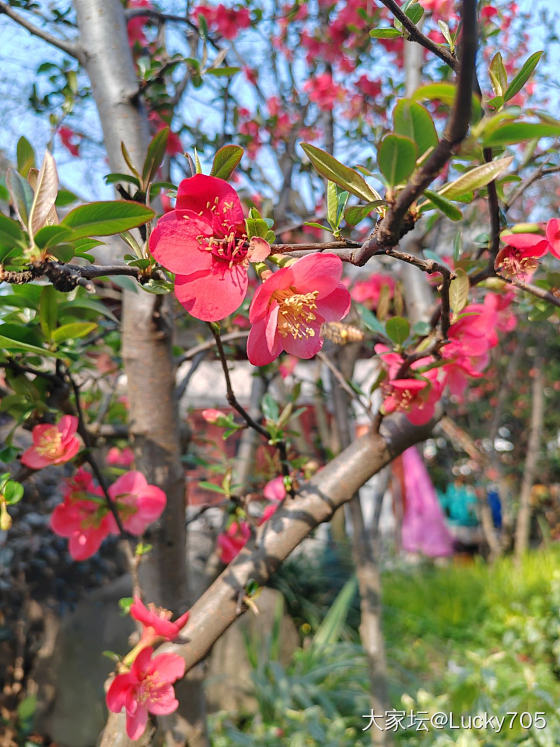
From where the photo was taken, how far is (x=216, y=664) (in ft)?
9.30

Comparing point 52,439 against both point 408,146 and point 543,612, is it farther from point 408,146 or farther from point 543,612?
point 543,612

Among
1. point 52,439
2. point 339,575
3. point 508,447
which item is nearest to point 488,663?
point 339,575

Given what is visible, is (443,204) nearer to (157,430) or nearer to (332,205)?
(332,205)

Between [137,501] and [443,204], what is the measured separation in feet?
2.48

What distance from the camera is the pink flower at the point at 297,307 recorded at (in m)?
0.50

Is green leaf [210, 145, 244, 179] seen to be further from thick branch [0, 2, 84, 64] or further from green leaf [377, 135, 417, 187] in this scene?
thick branch [0, 2, 84, 64]

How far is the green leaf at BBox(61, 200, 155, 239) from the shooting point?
0.50 meters

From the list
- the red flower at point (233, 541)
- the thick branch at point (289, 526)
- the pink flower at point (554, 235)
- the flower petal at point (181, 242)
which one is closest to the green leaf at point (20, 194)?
the flower petal at point (181, 242)

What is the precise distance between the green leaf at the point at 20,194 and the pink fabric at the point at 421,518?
5.51 metres

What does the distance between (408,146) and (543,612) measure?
3771 mm

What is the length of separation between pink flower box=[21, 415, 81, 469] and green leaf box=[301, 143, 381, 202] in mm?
608

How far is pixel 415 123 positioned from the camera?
440 mm

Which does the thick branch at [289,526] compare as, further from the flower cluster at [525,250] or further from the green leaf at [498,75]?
the green leaf at [498,75]

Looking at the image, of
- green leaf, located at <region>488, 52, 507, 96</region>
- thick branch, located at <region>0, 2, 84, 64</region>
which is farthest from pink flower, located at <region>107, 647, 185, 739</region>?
thick branch, located at <region>0, 2, 84, 64</region>
